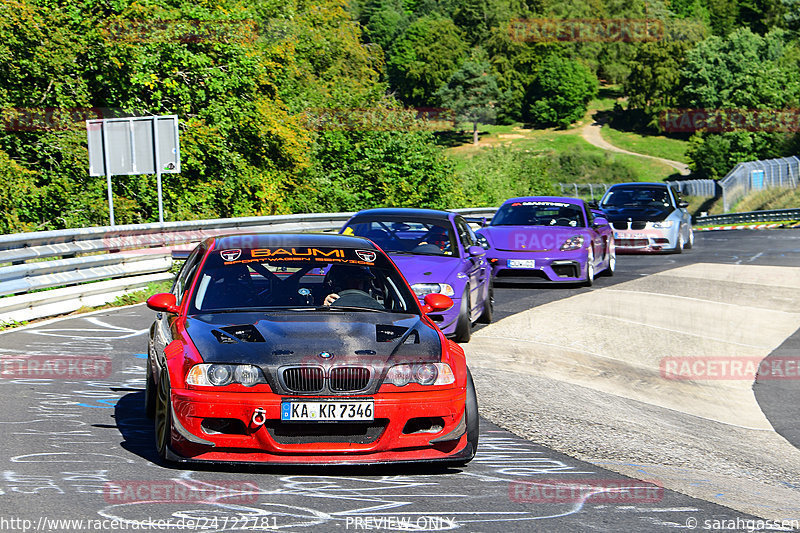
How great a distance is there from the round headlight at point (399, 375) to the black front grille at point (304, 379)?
39cm

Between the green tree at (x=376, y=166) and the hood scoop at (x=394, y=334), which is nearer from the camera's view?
the hood scoop at (x=394, y=334)

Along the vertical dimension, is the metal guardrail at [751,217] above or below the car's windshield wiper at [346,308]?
below

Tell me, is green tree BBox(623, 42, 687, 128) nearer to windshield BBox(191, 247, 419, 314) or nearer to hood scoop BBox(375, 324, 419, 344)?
windshield BBox(191, 247, 419, 314)

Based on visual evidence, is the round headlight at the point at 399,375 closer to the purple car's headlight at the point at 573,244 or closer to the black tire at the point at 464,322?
the black tire at the point at 464,322

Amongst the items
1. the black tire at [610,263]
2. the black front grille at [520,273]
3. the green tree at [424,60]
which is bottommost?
the black tire at [610,263]

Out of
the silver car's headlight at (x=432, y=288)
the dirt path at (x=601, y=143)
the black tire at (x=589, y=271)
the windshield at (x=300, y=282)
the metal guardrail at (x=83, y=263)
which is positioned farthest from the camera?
the dirt path at (x=601, y=143)

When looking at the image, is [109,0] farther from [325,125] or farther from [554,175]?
[554,175]

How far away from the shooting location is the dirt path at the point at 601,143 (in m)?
118

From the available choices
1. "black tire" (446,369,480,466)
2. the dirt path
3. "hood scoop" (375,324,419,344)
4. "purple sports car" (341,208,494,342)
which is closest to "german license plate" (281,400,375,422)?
"hood scoop" (375,324,419,344)

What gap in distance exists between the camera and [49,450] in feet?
21.2

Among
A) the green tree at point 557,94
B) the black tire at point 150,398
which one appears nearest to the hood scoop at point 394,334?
the black tire at point 150,398

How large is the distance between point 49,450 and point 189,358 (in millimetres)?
1303

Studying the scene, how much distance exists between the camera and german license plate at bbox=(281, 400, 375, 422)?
562cm

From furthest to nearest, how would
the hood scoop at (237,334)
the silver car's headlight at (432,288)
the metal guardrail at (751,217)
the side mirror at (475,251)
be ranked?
the metal guardrail at (751,217) → the side mirror at (475,251) → the silver car's headlight at (432,288) → the hood scoop at (237,334)
